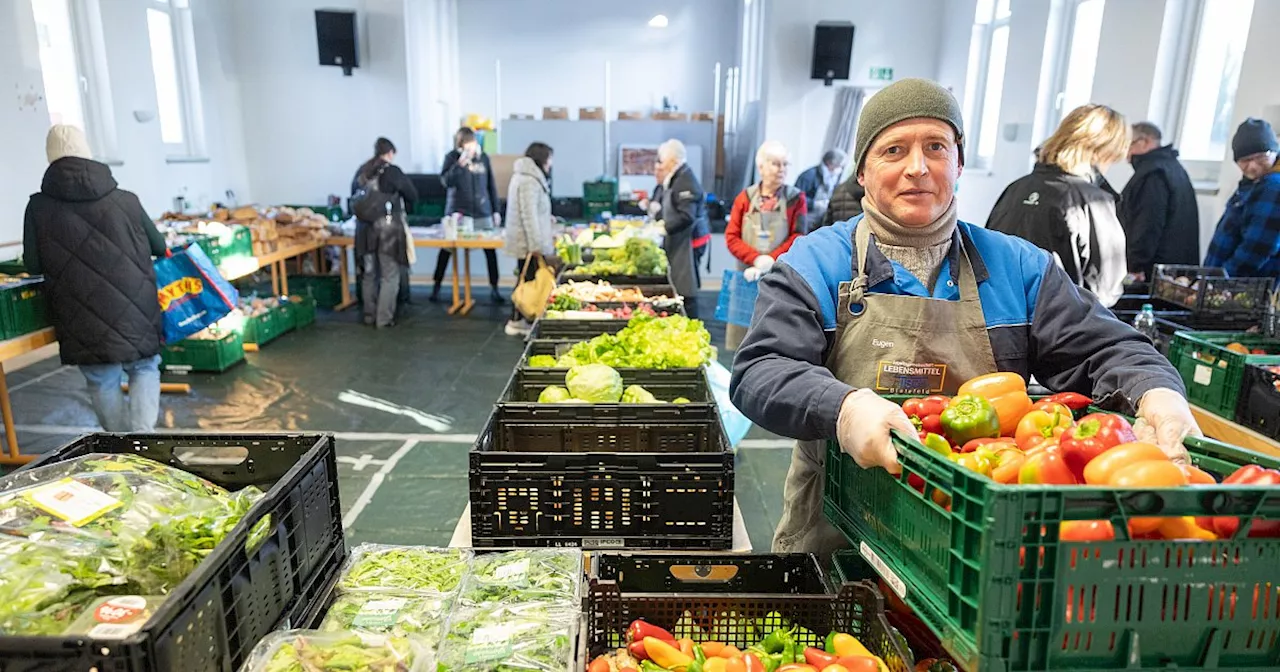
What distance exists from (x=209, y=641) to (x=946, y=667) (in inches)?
53.2

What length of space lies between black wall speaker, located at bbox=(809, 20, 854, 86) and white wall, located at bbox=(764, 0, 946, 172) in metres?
0.24

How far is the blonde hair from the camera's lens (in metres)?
3.24

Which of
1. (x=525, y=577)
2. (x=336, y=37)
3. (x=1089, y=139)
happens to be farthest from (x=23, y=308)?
(x=336, y=37)

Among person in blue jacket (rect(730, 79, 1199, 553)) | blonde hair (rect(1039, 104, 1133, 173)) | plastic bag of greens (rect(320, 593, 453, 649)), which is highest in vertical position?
blonde hair (rect(1039, 104, 1133, 173))

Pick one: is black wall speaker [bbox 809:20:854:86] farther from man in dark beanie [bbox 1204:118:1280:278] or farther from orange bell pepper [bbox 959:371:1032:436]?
orange bell pepper [bbox 959:371:1032:436]

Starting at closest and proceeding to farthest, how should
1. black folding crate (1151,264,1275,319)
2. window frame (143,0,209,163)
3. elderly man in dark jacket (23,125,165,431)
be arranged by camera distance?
black folding crate (1151,264,1275,319) < elderly man in dark jacket (23,125,165,431) < window frame (143,0,209,163)

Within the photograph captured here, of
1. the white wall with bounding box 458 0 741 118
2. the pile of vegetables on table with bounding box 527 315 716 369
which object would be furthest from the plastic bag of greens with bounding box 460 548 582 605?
the white wall with bounding box 458 0 741 118

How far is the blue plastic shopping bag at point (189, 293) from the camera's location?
16.2ft

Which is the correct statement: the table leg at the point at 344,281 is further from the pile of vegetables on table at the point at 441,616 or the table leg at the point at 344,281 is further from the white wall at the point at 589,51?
the pile of vegetables on table at the point at 441,616

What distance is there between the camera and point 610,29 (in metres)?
13.4

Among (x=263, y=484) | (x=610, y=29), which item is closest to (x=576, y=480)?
(x=263, y=484)

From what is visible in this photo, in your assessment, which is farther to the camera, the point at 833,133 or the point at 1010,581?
the point at 833,133

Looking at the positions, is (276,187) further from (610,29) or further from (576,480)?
(576,480)

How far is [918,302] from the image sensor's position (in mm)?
1678
